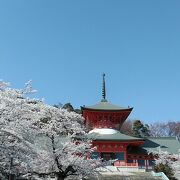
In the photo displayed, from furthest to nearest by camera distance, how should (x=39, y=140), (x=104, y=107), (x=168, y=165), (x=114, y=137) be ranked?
(x=104, y=107) < (x=114, y=137) < (x=168, y=165) < (x=39, y=140)

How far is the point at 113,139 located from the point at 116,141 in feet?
1.23

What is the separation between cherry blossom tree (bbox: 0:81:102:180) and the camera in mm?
11883

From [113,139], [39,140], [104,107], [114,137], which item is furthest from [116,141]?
[39,140]

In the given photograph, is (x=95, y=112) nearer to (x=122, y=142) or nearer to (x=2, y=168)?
(x=122, y=142)

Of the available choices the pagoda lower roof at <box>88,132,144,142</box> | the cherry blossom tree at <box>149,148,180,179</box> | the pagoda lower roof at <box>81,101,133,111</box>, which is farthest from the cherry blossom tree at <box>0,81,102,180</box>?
the pagoda lower roof at <box>81,101,133,111</box>

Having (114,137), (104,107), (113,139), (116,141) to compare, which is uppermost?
(104,107)

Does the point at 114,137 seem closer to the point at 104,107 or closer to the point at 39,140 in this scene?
the point at 104,107

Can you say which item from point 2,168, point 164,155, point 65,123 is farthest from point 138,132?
point 2,168

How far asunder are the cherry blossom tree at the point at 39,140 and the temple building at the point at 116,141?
15316 mm

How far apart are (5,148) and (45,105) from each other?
7305 millimetres

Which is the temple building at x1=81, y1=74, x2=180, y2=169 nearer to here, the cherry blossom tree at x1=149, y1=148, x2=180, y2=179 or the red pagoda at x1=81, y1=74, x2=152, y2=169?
the red pagoda at x1=81, y1=74, x2=152, y2=169

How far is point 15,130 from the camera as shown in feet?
38.6

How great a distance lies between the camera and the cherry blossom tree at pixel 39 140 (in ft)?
39.0

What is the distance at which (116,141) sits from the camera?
3766cm
